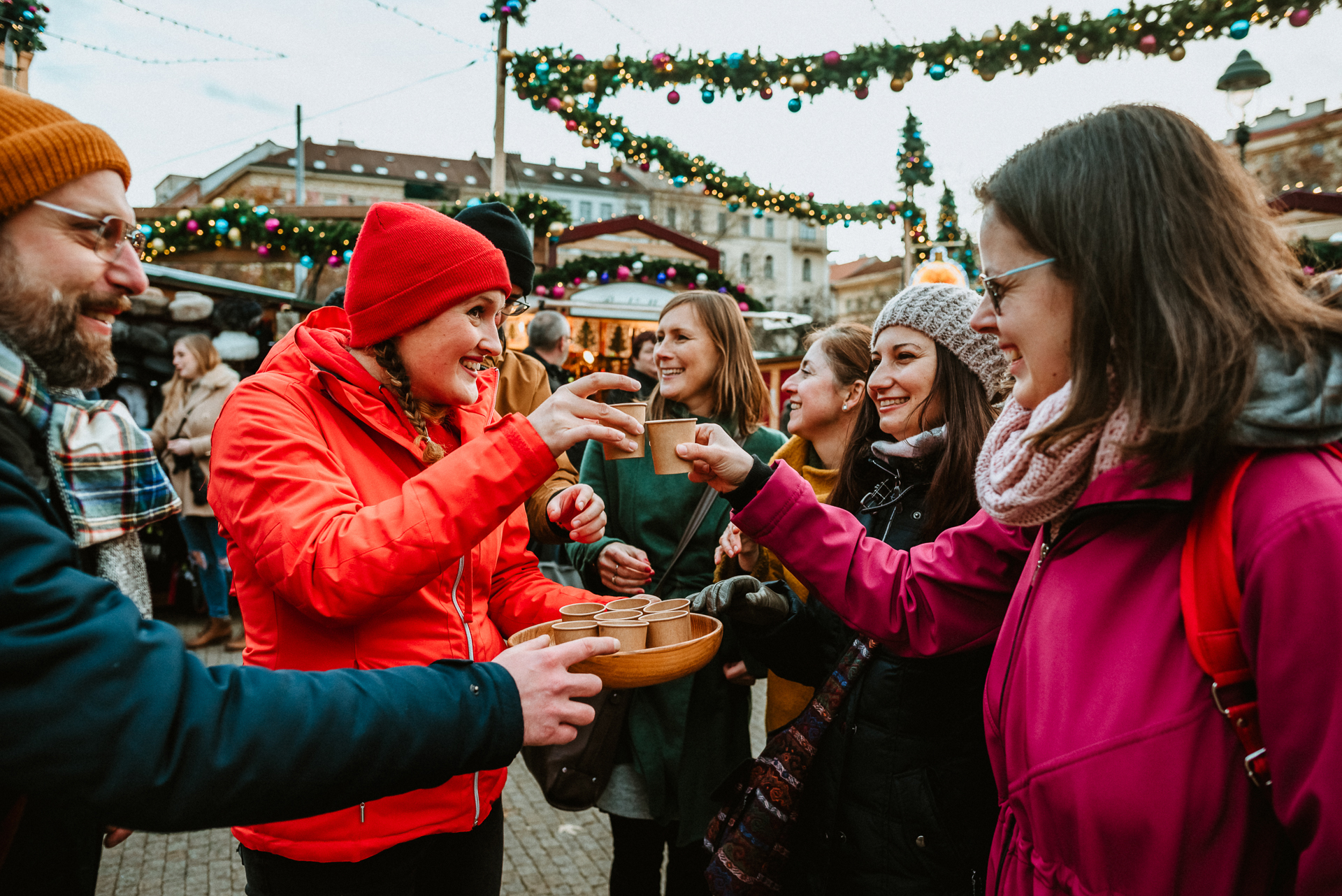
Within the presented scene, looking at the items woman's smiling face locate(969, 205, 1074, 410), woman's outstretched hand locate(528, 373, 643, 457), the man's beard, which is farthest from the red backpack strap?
the man's beard

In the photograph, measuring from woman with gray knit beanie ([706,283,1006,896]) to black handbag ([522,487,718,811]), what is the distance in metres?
0.69

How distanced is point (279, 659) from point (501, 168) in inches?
399

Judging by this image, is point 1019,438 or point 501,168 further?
point 501,168

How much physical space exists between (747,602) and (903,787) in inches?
24.9

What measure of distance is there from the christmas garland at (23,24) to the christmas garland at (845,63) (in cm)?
471

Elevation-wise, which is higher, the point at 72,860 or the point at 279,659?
the point at 279,659

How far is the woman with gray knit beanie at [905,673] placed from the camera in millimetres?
1963

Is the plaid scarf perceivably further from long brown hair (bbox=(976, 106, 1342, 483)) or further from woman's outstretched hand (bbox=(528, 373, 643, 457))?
long brown hair (bbox=(976, 106, 1342, 483))

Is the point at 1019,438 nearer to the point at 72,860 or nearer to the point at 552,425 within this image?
the point at 552,425

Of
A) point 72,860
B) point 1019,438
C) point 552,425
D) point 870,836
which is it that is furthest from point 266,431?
point 870,836

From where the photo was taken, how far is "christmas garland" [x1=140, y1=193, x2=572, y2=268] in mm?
8414

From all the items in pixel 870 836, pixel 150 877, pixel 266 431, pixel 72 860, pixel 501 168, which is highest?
pixel 501 168

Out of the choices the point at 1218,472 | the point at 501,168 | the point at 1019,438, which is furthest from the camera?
the point at 501,168

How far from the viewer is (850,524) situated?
6.58 ft
